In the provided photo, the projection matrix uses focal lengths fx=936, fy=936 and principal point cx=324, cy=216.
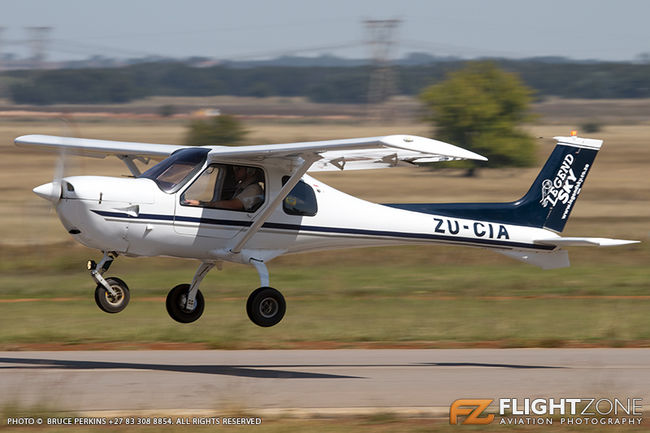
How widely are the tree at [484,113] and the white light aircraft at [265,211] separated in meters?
35.1

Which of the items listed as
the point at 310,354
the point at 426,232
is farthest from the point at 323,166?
the point at 310,354

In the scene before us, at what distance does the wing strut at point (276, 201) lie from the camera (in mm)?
12039

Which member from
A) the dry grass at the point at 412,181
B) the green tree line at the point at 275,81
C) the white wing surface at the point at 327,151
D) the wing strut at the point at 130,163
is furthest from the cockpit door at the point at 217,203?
the green tree line at the point at 275,81

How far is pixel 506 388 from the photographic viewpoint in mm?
11883

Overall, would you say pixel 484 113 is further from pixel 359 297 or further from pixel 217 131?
pixel 359 297

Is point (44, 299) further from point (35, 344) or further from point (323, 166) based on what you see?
point (323, 166)

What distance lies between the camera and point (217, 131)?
52125 millimetres

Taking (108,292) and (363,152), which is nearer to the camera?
(108,292)

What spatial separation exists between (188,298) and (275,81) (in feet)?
471

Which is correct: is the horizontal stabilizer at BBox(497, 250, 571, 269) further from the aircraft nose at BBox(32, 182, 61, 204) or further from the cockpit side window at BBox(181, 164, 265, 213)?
the aircraft nose at BBox(32, 182, 61, 204)

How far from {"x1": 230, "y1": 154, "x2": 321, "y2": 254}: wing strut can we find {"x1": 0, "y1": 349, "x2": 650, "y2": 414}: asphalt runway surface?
1.83 metres

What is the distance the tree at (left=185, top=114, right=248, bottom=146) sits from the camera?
51875 mm

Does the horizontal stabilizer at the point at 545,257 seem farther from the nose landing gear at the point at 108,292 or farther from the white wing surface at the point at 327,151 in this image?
the nose landing gear at the point at 108,292

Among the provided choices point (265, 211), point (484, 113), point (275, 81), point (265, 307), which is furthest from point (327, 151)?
point (275, 81)
